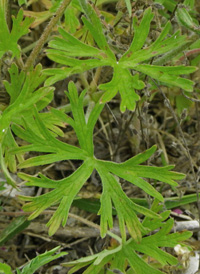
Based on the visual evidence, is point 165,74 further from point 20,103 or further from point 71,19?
point 71,19

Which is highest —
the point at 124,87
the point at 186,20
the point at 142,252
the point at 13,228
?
the point at 186,20

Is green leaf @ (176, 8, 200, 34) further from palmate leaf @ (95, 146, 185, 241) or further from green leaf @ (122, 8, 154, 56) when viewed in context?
palmate leaf @ (95, 146, 185, 241)

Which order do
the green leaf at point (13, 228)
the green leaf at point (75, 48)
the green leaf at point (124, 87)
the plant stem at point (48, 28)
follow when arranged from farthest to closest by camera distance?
the green leaf at point (13, 228)
the plant stem at point (48, 28)
the green leaf at point (75, 48)
the green leaf at point (124, 87)

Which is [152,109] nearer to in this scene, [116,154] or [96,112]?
[116,154]

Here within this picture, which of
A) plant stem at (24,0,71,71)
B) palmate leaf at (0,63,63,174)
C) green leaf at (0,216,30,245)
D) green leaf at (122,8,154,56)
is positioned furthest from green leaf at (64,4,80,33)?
green leaf at (0,216,30,245)

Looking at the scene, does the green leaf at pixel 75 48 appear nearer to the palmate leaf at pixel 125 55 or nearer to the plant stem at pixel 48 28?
the palmate leaf at pixel 125 55

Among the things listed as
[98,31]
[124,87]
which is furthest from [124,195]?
[98,31]

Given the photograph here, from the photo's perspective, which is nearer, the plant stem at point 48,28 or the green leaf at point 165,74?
→ the green leaf at point 165,74

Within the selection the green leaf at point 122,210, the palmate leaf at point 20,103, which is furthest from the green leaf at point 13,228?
the green leaf at point 122,210


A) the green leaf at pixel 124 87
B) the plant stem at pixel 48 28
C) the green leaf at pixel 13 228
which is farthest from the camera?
the green leaf at pixel 13 228
